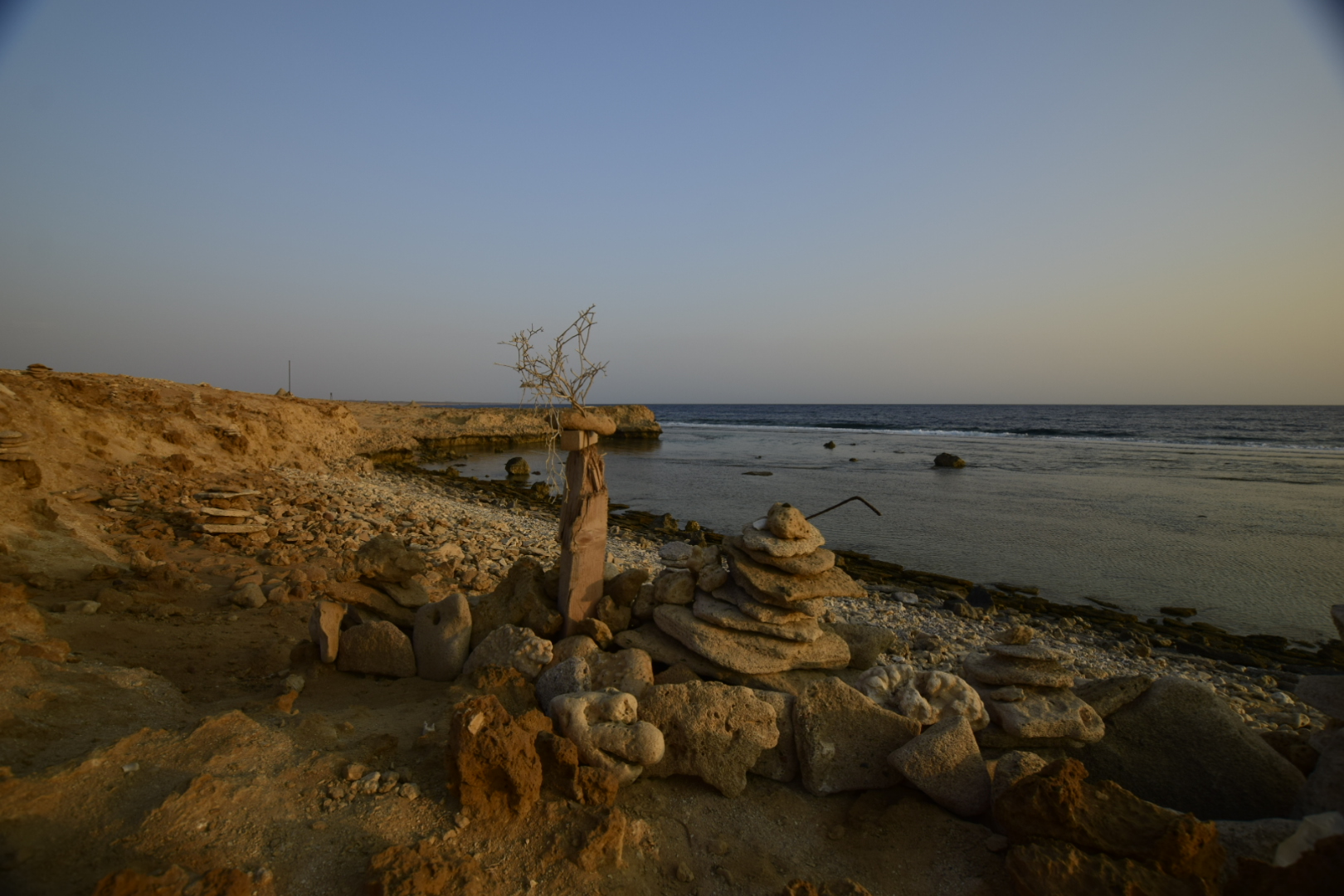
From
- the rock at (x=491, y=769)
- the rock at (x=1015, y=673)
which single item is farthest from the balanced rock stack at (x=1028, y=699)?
the rock at (x=491, y=769)

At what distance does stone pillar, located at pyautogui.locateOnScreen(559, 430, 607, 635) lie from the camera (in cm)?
631

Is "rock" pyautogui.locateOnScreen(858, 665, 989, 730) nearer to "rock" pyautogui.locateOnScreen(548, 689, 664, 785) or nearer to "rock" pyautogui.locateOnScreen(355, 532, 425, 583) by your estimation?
"rock" pyautogui.locateOnScreen(548, 689, 664, 785)

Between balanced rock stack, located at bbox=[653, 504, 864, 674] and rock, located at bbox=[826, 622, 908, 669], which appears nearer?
balanced rock stack, located at bbox=[653, 504, 864, 674]

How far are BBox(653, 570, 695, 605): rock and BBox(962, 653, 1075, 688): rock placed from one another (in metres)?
2.62

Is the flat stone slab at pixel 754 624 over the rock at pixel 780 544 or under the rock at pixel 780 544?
under

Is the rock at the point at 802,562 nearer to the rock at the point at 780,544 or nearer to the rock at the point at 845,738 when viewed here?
the rock at the point at 780,544

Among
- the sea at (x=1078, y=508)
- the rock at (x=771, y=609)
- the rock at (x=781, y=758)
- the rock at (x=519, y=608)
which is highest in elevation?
the rock at (x=771, y=609)

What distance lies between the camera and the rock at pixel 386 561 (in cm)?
704

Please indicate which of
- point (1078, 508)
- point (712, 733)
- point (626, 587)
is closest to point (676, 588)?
point (626, 587)

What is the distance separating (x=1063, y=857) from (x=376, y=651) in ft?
18.9

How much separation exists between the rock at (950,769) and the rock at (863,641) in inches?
68.5

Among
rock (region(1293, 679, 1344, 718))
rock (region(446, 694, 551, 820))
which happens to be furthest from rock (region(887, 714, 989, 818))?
rock (region(446, 694, 551, 820))

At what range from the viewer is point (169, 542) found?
33.2 ft

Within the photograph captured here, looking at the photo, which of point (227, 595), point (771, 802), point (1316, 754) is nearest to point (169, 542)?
point (227, 595)
